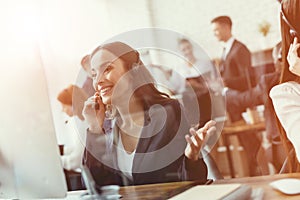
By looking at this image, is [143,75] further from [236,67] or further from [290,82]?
[290,82]

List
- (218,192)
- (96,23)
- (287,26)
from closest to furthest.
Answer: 1. (287,26)
2. (218,192)
3. (96,23)

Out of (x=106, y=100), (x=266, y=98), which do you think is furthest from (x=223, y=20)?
(x=106, y=100)

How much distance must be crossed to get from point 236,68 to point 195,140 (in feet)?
0.78

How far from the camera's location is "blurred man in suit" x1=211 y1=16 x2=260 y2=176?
45.2 inches

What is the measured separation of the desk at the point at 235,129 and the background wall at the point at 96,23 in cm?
20

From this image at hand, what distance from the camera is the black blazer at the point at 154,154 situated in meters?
1.28

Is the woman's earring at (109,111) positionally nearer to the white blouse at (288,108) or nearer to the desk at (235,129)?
the desk at (235,129)

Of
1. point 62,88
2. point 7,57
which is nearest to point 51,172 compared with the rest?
point 62,88

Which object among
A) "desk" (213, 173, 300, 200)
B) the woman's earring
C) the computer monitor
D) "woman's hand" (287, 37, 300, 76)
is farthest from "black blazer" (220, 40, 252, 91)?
the computer monitor

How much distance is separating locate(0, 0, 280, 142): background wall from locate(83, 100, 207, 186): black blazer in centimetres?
19

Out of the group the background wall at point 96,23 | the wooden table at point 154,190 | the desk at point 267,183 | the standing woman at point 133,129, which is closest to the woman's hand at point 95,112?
the standing woman at point 133,129

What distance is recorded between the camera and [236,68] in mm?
1167

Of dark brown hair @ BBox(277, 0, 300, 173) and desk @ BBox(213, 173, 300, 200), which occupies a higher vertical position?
dark brown hair @ BBox(277, 0, 300, 173)

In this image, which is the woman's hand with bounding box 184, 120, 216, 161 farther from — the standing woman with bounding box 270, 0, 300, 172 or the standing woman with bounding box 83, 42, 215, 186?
the standing woman with bounding box 270, 0, 300, 172
